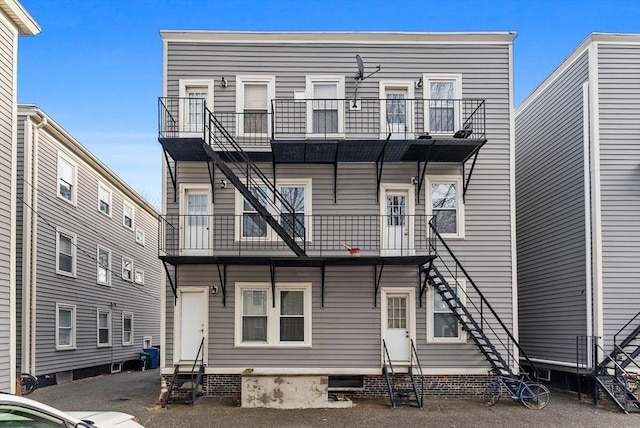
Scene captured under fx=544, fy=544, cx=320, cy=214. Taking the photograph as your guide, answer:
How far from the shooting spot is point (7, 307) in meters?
11.7

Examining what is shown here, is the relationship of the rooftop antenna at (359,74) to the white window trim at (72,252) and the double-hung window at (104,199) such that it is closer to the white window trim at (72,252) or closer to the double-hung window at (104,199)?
the white window trim at (72,252)

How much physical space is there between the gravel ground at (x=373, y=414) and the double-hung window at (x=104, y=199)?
9157 millimetres

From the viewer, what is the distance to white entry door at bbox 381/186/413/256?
44.7ft

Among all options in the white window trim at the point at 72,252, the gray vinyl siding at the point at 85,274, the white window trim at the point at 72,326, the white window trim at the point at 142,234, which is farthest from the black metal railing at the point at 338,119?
the white window trim at the point at 142,234

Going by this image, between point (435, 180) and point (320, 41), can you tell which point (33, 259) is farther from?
point (435, 180)

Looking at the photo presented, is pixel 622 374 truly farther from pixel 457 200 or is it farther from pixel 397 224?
pixel 397 224

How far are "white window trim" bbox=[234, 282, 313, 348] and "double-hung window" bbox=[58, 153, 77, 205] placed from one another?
25.8 ft

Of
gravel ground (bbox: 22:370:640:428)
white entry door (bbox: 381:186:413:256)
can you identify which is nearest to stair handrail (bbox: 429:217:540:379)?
white entry door (bbox: 381:186:413:256)

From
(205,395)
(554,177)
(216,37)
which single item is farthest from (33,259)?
(554,177)

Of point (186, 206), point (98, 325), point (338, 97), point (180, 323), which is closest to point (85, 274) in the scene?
point (98, 325)

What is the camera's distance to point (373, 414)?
11305 mm

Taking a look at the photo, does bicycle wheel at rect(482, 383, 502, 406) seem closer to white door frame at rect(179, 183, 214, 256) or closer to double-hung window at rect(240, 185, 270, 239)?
double-hung window at rect(240, 185, 270, 239)

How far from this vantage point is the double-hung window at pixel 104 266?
20.4m

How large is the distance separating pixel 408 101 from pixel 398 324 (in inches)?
223
